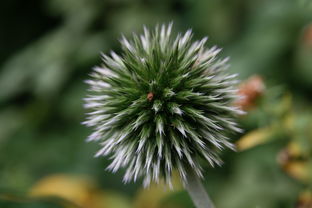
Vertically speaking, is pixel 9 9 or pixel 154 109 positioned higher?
pixel 9 9

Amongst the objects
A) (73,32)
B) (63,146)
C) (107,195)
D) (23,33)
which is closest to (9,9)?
(23,33)

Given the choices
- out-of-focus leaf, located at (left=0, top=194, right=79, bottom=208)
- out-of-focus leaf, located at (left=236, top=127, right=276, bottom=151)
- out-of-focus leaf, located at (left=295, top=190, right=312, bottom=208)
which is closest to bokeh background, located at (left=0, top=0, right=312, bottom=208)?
out-of-focus leaf, located at (left=236, top=127, right=276, bottom=151)

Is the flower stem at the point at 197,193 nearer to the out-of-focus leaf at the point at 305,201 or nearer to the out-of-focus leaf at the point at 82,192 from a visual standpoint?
the out-of-focus leaf at the point at 305,201

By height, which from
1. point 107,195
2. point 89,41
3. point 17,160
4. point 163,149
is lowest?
point 163,149

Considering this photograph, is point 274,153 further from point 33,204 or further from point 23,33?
point 23,33

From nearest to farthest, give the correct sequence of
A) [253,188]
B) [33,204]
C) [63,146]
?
1. [33,204]
2. [253,188]
3. [63,146]

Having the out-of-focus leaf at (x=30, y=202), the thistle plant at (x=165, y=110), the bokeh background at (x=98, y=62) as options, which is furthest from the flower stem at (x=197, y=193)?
the bokeh background at (x=98, y=62)

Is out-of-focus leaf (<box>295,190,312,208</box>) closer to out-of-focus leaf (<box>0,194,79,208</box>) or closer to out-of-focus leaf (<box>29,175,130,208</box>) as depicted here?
out-of-focus leaf (<box>0,194,79,208</box>)

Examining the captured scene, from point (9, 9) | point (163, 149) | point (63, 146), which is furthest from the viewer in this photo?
point (9, 9)
